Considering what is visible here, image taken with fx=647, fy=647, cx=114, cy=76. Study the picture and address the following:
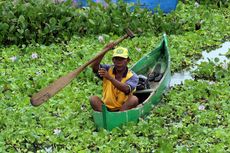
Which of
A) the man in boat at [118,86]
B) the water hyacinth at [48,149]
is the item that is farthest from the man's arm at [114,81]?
the water hyacinth at [48,149]

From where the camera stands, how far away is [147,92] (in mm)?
7598

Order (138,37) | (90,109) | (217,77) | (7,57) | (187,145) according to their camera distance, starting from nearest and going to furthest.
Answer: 1. (187,145)
2. (90,109)
3. (217,77)
4. (7,57)
5. (138,37)

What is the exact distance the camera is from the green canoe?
22.2ft

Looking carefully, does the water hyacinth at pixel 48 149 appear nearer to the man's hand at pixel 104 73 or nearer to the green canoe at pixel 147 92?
the green canoe at pixel 147 92

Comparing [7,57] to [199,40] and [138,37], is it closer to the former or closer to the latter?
[138,37]

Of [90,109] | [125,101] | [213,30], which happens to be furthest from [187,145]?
[213,30]

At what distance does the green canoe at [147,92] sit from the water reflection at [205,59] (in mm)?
358

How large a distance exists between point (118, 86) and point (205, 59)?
3.31 m

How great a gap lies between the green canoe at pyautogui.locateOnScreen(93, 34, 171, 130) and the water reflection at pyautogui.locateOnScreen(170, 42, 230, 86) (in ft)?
1.17

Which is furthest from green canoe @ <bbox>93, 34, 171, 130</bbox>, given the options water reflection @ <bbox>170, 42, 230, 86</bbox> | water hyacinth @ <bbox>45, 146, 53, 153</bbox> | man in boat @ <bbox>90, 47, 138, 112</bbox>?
water hyacinth @ <bbox>45, 146, 53, 153</bbox>

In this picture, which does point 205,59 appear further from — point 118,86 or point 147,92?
point 118,86

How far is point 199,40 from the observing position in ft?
34.3

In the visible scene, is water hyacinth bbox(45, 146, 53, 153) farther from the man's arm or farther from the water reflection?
the water reflection

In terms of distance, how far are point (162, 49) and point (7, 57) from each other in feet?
7.52
